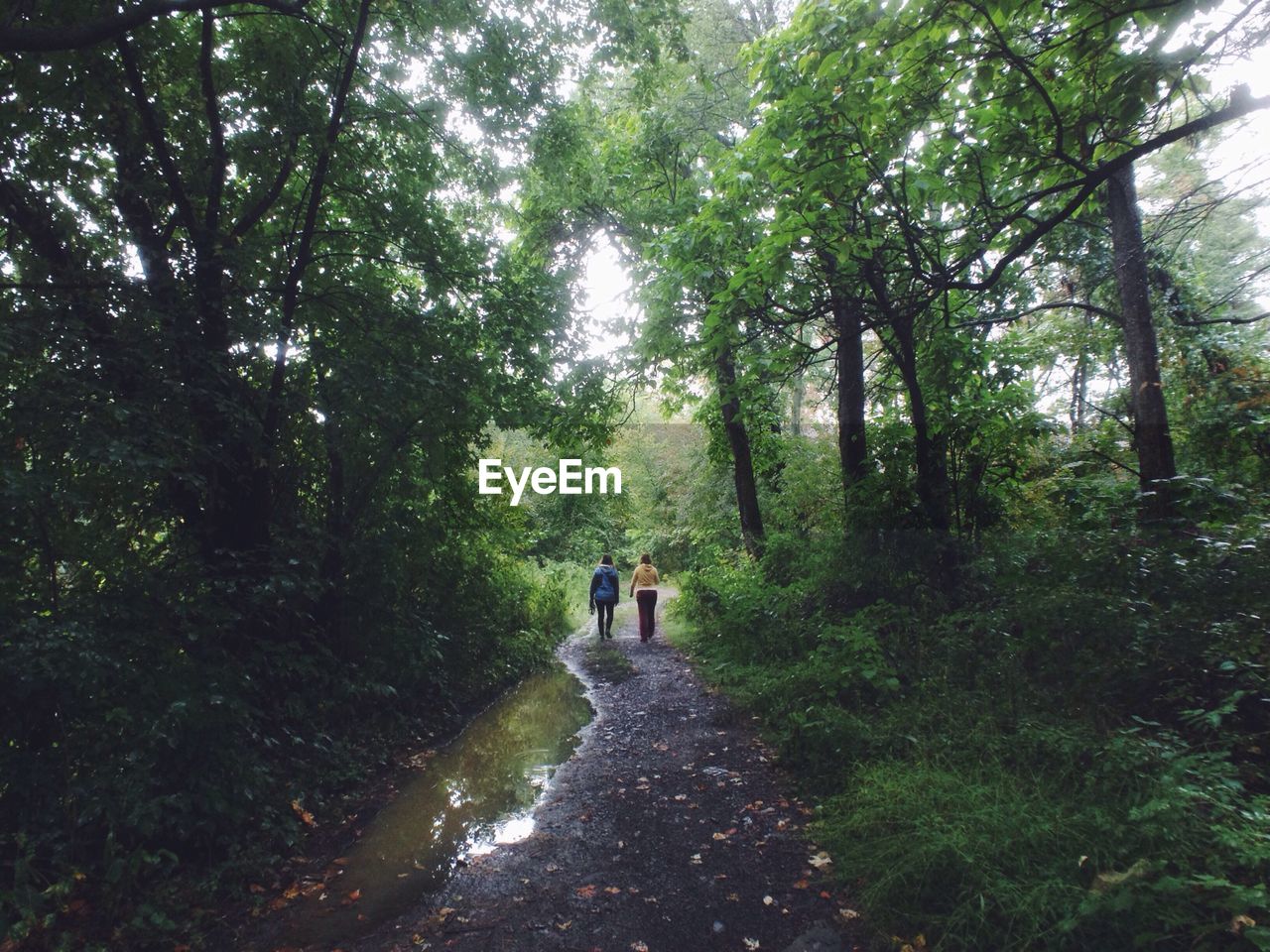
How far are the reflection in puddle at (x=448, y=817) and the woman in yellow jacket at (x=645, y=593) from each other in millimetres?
4654

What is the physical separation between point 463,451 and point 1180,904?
6409 millimetres

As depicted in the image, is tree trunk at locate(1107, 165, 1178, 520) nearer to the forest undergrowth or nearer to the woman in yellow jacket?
the forest undergrowth

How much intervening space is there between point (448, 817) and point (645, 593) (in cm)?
787

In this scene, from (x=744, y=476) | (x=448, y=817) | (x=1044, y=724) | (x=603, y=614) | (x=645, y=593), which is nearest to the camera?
(x=1044, y=724)

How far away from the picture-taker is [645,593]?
41.6 feet

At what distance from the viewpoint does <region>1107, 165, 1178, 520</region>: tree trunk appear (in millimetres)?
6875

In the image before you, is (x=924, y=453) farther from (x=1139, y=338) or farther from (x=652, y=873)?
(x=652, y=873)

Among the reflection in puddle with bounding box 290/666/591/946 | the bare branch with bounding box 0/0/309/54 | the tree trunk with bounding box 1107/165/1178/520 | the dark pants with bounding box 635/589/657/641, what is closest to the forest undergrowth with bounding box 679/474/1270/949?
the tree trunk with bounding box 1107/165/1178/520

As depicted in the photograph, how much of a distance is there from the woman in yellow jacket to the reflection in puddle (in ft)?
15.3

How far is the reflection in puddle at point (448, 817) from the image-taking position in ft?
12.4

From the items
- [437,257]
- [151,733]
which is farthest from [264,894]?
[437,257]

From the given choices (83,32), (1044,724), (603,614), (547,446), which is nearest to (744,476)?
(603,614)

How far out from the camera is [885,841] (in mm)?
3662

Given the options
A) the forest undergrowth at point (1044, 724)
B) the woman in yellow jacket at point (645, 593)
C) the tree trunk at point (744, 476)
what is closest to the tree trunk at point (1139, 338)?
Result: the forest undergrowth at point (1044, 724)
